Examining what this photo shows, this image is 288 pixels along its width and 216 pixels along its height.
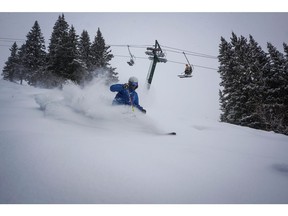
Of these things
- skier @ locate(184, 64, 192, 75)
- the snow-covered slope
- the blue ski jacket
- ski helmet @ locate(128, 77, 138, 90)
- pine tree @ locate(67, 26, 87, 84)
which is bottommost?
the snow-covered slope

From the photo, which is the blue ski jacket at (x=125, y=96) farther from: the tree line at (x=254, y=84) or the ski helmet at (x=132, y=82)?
the tree line at (x=254, y=84)

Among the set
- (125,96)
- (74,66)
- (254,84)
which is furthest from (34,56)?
(254,84)

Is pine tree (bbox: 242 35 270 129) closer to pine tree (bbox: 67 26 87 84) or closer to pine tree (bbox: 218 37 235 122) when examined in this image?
pine tree (bbox: 218 37 235 122)

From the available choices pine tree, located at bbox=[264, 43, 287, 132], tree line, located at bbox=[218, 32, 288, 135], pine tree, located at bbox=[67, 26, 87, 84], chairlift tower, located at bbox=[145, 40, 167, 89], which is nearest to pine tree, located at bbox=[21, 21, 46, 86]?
pine tree, located at bbox=[67, 26, 87, 84]

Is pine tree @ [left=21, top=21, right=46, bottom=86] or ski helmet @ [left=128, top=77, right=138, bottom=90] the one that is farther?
pine tree @ [left=21, top=21, right=46, bottom=86]

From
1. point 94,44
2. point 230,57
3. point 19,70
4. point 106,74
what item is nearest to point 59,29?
point 94,44

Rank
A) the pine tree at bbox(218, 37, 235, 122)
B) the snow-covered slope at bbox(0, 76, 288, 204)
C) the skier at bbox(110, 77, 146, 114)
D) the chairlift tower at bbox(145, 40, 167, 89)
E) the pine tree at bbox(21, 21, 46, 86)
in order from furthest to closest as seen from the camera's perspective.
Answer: the pine tree at bbox(21, 21, 46, 86), the pine tree at bbox(218, 37, 235, 122), the chairlift tower at bbox(145, 40, 167, 89), the skier at bbox(110, 77, 146, 114), the snow-covered slope at bbox(0, 76, 288, 204)

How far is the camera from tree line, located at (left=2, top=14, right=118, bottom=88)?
23.8 meters

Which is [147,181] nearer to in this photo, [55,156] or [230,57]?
[55,156]

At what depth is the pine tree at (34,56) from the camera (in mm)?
25484

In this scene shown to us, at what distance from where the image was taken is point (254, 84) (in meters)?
20.0

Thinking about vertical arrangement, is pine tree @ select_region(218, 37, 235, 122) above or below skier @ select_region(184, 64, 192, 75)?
above

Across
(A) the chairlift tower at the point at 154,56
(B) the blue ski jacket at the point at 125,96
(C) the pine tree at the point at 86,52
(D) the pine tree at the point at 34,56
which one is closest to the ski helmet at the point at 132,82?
(B) the blue ski jacket at the point at 125,96

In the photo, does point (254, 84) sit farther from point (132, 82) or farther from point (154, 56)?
point (132, 82)
